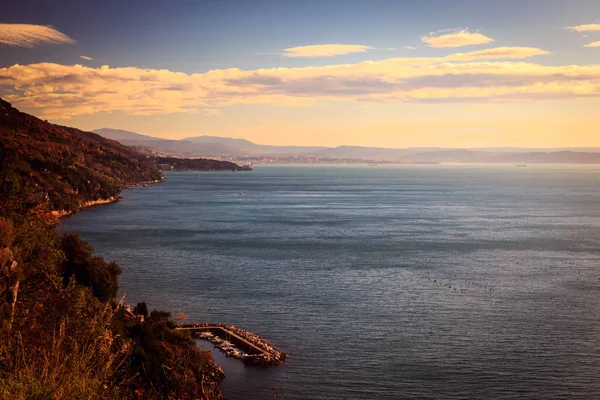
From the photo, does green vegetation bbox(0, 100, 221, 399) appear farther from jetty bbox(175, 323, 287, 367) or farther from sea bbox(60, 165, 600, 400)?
sea bbox(60, 165, 600, 400)

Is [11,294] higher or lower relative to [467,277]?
higher

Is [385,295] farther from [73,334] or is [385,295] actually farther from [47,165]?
[47,165]

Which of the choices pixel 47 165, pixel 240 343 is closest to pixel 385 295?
pixel 240 343

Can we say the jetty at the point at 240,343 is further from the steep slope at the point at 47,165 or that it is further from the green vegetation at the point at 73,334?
the steep slope at the point at 47,165

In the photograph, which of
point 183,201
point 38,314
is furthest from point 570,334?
point 183,201

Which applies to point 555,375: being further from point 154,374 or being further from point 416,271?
point 416,271

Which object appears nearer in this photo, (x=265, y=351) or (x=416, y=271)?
(x=265, y=351)

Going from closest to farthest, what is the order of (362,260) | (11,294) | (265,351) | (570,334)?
1. (11,294)
2. (265,351)
3. (570,334)
4. (362,260)

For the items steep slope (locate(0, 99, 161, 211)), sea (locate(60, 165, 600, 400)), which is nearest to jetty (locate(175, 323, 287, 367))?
sea (locate(60, 165, 600, 400))
